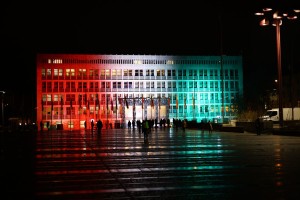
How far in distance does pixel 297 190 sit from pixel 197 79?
110 meters

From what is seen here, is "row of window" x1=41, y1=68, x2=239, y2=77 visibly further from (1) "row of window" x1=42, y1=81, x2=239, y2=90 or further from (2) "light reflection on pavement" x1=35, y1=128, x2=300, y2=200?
(2) "light reflection on pavement" x1=35, y1=128, x2=300, y2=200

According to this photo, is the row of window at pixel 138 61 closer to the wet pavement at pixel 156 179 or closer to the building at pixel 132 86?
the building at pixel 132 86

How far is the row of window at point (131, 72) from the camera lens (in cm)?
11350

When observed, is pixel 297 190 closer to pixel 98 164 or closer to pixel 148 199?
pixel 148 199

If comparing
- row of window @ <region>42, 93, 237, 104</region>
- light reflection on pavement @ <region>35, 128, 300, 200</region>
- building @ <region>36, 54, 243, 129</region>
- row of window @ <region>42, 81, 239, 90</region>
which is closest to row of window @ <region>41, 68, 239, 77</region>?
building @ <region>36, 54, 243, 129</region>

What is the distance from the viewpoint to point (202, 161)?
18.5 meters

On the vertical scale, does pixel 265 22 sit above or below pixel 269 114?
above

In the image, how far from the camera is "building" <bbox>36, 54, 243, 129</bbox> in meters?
110

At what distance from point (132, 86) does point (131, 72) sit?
3.49 meters

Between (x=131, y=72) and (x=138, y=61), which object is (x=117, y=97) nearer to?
(x=131, y=72)

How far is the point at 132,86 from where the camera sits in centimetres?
11706

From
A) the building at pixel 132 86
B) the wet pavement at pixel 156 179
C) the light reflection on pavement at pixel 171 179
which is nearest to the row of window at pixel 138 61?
the building at pixel 132 86

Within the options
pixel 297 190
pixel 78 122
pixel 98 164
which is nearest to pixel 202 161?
pixel 98 164

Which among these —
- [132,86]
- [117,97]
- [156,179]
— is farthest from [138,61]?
[156,179]
